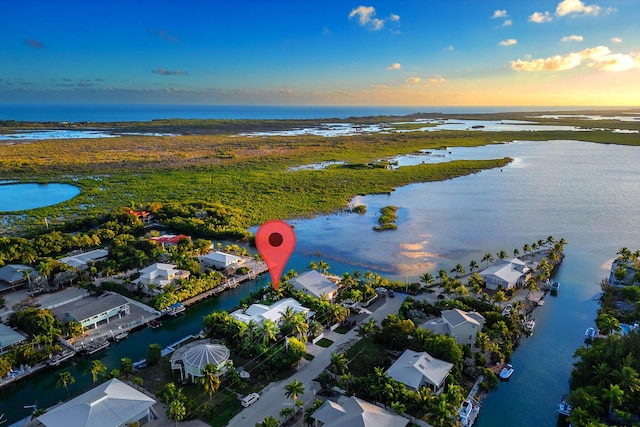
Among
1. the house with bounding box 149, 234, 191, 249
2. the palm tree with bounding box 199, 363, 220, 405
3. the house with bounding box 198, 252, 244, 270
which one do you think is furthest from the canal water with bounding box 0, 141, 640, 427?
the house with bounding box 149, 234, 191, 249

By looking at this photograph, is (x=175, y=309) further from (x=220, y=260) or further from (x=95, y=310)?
(x=220, y=260)

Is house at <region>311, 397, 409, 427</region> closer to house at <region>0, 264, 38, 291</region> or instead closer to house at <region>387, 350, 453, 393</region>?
house at <region>387, 350, 453, 393</region>

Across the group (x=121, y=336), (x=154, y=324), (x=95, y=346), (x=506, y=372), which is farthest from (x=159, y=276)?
(x=506, y=372)

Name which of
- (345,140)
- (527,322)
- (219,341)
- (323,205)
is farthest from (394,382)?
(345,140)

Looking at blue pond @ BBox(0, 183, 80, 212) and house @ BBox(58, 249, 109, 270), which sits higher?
blue pond @ BBox(0, 183, 80, 212)

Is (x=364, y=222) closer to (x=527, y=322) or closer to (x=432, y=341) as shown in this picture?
(x=527, y=322)
